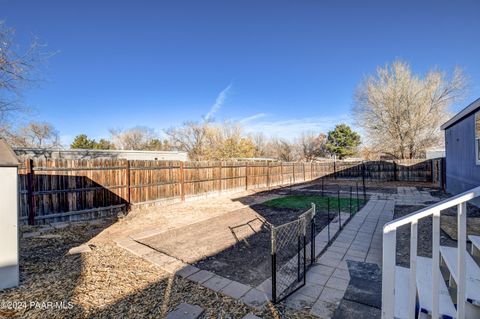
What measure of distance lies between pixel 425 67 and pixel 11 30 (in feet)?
78.7

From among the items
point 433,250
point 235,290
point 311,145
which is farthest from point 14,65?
point 311,145

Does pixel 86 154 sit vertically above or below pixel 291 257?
above

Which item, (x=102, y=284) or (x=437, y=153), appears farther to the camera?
(x=437, y=153)

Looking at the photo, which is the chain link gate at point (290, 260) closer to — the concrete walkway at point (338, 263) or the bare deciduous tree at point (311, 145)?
the concrete walkway at point (338, 263)

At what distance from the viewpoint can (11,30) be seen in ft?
19.9

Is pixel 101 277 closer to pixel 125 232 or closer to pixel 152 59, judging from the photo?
pixel 125 232

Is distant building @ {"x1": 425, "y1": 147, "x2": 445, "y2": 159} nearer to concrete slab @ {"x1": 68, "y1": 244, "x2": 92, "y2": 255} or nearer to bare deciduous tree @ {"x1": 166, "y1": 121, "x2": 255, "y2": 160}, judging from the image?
bare deciduous tree @ {"x1": 166, "y1": 121, "x2": 255, "y2": 160}

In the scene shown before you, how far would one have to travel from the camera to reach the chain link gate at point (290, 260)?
99.7 inches

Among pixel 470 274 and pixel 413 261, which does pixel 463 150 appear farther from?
pixel 413 261

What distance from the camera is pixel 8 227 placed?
2.70 m

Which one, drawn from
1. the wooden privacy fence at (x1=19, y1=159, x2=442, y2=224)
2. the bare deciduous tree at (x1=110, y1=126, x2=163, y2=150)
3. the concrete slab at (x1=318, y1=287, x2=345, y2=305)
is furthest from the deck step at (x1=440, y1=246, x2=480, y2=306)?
the bare deciduous tree at (x1=110, y1=126, x2=163, y2=150)

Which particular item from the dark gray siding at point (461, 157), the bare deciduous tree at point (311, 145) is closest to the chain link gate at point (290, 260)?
the dark gray siding at point (461, 157)

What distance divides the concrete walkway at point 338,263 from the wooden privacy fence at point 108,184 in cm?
598

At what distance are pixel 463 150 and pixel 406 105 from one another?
1182cm
